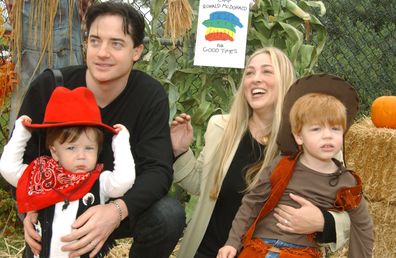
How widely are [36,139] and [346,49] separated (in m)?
4.61

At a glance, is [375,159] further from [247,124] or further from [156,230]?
[156,230]

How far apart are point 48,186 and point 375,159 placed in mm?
2251

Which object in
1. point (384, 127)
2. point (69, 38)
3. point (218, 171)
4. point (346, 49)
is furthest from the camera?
point (346, 49)

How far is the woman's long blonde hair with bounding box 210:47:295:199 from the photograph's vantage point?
265 centimetres

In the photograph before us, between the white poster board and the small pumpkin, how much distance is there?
3.72ft

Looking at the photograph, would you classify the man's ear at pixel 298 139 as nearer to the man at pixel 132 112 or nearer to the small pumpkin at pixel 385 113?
the man at pixel 132 112

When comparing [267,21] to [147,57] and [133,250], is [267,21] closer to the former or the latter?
[147,57]

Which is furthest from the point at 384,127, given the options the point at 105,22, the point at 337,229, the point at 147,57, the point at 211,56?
the point at 105,22

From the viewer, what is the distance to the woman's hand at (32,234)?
2.37 meters

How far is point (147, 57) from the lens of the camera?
12.3 feet

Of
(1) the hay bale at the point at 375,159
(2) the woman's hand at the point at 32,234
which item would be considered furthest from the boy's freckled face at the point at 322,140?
(1) the hay bale at the point at 375,159

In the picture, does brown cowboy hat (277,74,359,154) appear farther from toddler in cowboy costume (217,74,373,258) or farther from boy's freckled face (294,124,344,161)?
boy's freckled face (294,124,344,161)

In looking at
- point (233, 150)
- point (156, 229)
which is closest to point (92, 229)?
point (156, 229)

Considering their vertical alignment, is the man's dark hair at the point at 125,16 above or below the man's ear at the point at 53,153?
above
